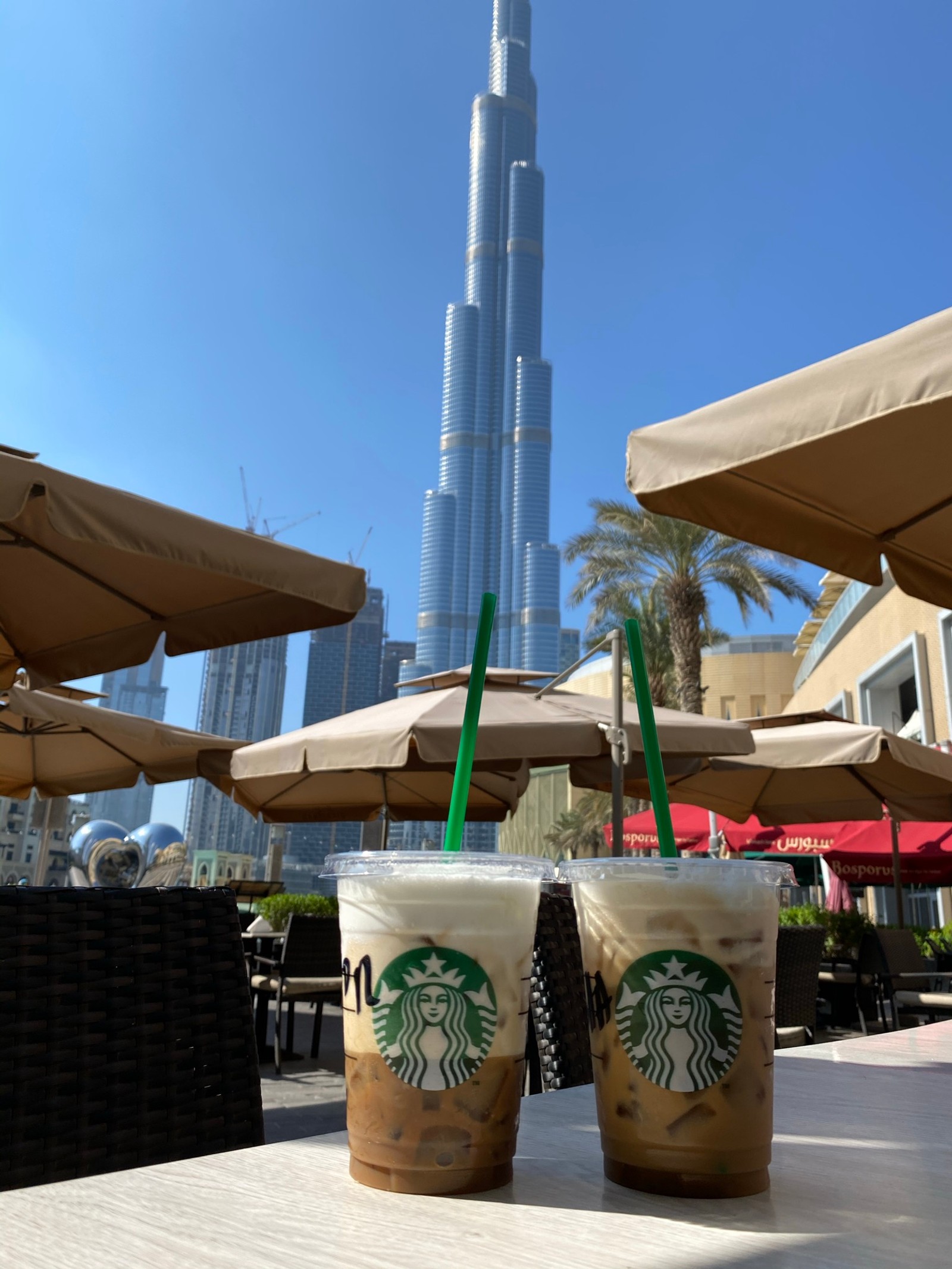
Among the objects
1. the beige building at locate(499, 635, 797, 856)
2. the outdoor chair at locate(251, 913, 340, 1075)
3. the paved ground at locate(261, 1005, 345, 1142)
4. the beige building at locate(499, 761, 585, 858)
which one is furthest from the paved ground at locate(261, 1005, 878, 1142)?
the beige building at locate(499, 761, 585, 858)

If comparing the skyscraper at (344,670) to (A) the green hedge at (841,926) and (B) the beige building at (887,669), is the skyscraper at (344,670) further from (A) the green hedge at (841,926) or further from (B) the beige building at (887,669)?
(A) the green hedge at (841,926)

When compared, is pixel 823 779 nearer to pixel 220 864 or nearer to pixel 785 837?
pixel 785 837

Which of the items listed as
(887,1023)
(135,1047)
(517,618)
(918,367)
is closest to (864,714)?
(887,1023)

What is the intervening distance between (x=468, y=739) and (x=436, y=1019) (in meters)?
0.23

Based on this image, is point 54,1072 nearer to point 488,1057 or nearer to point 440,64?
point 488,1057

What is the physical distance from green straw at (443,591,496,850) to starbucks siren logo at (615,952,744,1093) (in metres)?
0.19

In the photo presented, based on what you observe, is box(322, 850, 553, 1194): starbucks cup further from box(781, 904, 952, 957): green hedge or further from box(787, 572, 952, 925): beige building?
box(787, 572, 952, 925): beige building

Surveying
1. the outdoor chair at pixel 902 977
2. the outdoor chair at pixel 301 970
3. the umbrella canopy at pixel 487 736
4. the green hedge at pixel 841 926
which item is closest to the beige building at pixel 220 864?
the green hedge at pixel 841 926

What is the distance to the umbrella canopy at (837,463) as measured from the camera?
2.31 metres

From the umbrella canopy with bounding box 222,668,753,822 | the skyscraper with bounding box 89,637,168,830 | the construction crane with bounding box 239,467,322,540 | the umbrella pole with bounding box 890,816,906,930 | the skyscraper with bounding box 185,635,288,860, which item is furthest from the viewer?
the skyscraper with bounding box 89,637,168,830

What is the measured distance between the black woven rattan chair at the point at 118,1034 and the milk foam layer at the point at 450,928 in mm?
762

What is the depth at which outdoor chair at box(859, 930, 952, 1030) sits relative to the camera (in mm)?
6375

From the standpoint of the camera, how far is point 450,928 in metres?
0.72

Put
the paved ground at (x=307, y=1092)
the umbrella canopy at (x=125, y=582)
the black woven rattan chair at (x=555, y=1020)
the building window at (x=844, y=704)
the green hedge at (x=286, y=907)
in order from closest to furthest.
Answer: the black woven rattan chair at (x=555, y=1020), the umbrella canopy at (x=125, y=582), the paved ground at (x=307, y=1092), the green hedge at (x=286, y=907), the building window at (x=844, y=704)
